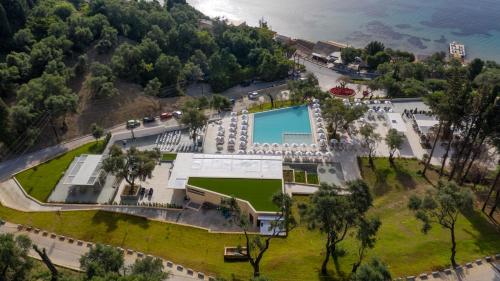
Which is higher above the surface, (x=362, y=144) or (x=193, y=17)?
(x=193, y=17)

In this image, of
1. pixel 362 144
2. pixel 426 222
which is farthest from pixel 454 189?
pixel 362 144

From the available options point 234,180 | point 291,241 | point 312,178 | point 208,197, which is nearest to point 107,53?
point 234,180

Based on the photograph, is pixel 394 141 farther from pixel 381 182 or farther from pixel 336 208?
pixel 336 208

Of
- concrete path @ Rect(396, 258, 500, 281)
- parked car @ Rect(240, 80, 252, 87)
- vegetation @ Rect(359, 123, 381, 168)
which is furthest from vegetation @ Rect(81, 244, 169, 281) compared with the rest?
parked car @ Rect(240, 80, 252, 87)

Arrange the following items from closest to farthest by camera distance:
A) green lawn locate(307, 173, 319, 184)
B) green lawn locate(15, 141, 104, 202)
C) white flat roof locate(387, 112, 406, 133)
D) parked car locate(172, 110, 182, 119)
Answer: green lawn locate(15, 141, 104, 202) → green lawn locate(307, 173, 319, 184) → white flat roof locate(387, 112, 406, 133) → parked car locate(172, 110, 182, 119)

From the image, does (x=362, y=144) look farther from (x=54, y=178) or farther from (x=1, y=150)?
(x=1, y=150)

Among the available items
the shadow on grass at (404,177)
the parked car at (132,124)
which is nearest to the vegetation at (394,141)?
the shadow on grass at (404,177)

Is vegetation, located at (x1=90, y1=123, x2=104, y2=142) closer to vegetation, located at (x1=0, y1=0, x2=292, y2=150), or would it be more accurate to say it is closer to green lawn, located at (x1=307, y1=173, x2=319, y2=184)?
vegetation, located at (x1=0, y1=0, x2=292, y2=150)
